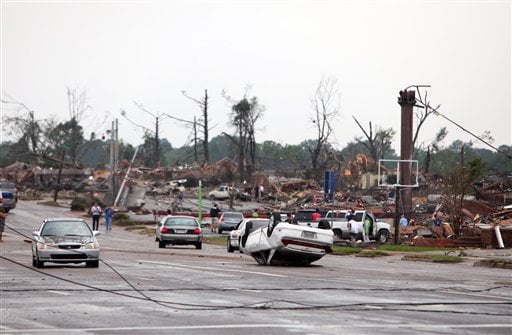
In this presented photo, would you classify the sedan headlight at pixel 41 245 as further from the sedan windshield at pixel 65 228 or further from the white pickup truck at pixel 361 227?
the white pickup truck at pixel 361 227

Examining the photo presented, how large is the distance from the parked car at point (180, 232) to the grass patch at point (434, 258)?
1037 cm

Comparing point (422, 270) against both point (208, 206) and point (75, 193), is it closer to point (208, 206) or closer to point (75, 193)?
point (208, 206)

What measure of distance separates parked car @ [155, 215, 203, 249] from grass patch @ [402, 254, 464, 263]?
10368 millimetres

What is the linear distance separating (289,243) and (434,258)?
9.05m

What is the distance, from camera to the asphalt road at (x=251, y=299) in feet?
45.7

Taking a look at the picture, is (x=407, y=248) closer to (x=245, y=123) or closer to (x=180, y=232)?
(x=180, y=232)

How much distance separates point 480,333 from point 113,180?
245ft

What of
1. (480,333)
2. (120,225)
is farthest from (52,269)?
(120,225)

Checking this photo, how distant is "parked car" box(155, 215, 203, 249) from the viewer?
44.2m

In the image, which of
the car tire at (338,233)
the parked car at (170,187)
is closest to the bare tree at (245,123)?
the parked car at (170,187)

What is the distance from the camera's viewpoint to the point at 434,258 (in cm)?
3575

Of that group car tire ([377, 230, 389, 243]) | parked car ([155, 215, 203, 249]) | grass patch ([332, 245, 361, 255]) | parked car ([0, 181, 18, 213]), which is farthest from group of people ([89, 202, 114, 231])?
grass patch ([332, 245, 361, 255])

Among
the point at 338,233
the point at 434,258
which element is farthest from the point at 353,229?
→ the point at 434,258

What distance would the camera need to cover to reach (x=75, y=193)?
10362 centimetres
